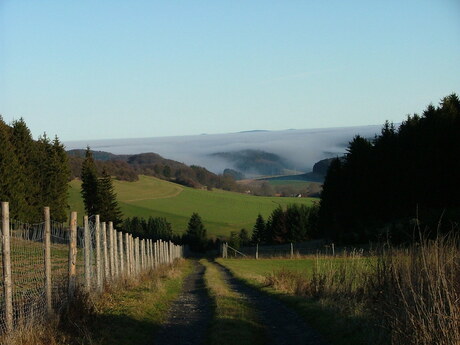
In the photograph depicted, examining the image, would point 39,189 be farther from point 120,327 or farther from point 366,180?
point 120,327

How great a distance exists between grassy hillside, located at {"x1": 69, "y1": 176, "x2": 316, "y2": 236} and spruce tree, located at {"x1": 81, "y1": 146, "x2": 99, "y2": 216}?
18.8 meters

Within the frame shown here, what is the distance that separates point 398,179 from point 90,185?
159 feet

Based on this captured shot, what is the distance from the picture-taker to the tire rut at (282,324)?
444 inches

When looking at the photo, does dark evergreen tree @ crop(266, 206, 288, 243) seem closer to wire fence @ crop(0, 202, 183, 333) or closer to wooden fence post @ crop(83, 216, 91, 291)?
wire fence @ crop(0, 202, 183, 333)

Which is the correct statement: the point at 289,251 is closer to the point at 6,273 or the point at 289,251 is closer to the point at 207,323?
the point at 207,323

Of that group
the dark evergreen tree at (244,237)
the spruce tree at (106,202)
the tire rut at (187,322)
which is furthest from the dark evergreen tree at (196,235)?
the tire rut at (187,322)

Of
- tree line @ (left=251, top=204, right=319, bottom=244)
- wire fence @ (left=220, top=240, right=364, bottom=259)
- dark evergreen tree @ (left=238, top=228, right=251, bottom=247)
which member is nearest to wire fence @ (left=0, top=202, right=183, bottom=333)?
wire fence @ (left=220, top=240, right=364, bottom=259)

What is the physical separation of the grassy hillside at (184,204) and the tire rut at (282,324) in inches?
3837

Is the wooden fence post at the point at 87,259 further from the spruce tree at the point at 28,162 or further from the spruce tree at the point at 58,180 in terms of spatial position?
the spruce tree at the point at 58,180

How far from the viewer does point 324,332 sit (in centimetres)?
1167

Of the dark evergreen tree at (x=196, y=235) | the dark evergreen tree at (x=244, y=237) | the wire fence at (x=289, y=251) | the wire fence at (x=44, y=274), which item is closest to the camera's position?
the wire fence at (x=44, y=274)

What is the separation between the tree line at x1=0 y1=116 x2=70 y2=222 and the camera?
74250 mm

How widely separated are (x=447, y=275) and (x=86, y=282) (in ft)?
28.4

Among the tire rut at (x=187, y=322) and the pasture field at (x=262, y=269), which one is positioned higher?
the tire rut at (x=187, y=322)
